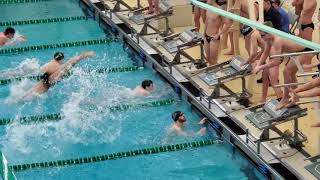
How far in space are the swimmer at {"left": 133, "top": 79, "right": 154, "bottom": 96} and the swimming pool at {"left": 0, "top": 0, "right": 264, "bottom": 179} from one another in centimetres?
7

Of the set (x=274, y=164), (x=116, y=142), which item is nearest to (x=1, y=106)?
(x=116, y=142)

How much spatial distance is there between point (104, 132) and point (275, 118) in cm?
190

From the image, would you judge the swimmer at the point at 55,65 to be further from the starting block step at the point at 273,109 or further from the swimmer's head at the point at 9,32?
the starting block step at the point at 273,109

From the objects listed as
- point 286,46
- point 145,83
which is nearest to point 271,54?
point 286,46

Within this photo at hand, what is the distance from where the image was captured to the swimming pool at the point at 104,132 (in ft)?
23.7

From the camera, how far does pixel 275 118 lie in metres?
7.04

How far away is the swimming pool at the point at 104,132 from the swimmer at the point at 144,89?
65 millimetres

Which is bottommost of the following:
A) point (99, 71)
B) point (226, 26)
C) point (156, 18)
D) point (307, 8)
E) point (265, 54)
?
point (99, 71)

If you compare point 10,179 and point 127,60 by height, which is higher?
point 10,179

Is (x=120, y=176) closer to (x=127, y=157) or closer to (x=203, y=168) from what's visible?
(x=127, y=157)

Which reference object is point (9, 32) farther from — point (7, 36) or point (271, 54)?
point (271, 54)

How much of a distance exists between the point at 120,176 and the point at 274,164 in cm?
142

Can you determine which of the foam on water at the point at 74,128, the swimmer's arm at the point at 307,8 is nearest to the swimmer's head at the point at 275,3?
the swimmer's arm at the point at 307,8

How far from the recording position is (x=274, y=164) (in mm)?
6895
